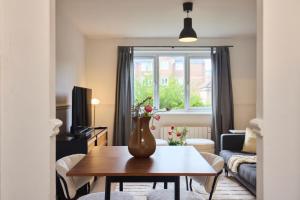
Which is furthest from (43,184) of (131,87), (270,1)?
(131,87)

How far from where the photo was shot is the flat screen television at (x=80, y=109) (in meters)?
4.13

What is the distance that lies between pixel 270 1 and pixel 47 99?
1.05 metres

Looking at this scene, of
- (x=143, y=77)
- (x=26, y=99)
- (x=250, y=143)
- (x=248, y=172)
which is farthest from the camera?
(x=143, y=77)

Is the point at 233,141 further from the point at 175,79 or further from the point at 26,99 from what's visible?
the point at 26,99

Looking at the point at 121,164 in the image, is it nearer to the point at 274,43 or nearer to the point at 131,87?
the point at 274,43

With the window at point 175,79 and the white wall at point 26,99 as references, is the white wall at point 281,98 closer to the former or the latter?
the white wall at point 26,99

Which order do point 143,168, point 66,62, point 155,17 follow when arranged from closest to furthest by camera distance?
point 143,168, point 66,62, point 155,17

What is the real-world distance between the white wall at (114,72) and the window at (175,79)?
0.30m

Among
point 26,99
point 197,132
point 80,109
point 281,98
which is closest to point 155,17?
point 80,109

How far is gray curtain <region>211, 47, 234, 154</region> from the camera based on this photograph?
6.23 meters

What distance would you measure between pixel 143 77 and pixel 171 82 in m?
0.61

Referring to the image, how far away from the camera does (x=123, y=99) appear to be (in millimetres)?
6230

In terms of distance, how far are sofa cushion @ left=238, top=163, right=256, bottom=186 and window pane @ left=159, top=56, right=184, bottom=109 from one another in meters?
2.63

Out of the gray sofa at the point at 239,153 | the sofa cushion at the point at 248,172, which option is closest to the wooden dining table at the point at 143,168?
the sofa cushion at the point at 248,172
